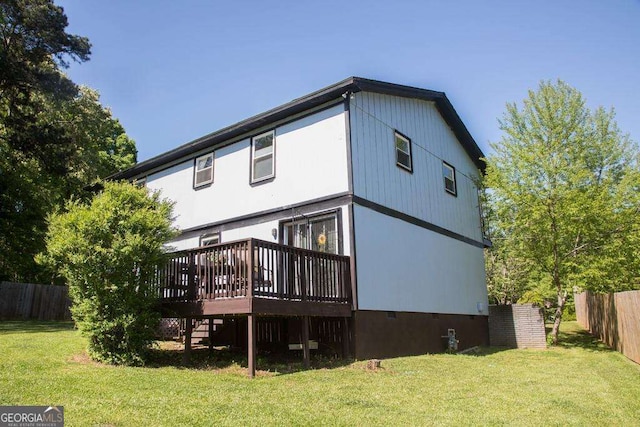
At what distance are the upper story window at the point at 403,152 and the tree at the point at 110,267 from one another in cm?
696

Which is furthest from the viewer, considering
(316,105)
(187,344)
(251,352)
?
(316,105)

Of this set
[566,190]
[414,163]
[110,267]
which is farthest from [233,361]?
[566,190]

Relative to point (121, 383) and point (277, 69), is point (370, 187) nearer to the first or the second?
point (277, 69)

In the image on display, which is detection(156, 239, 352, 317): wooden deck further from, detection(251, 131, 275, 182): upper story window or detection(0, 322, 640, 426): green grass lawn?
detection(251, 131, 275, 182): upper story window

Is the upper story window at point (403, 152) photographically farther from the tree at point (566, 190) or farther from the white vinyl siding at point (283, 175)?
the tree at point (566, 190)

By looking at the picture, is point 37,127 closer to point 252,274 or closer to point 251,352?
point 252,274

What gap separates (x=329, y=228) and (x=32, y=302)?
52.7 feet

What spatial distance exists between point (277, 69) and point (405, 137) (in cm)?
419

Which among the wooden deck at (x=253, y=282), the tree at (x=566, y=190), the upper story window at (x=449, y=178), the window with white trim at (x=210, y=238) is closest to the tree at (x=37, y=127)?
the window with white trim at (x=210, y=238)

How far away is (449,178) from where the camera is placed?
53.7 feet

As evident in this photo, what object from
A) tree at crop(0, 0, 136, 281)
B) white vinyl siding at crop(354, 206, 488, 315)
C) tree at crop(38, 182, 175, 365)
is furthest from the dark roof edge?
tree at crop(0, 0, 136, 281)

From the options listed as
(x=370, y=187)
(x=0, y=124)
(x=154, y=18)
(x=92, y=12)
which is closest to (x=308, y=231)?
(x=370, y=187)

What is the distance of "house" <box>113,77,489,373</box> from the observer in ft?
30.6

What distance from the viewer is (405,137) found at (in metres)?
13.9
